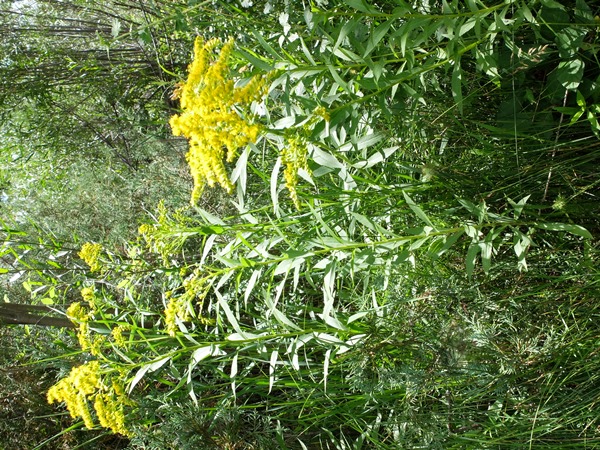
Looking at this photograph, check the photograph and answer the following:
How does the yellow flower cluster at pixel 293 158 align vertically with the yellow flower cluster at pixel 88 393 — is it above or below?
above

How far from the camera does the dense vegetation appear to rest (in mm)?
1145

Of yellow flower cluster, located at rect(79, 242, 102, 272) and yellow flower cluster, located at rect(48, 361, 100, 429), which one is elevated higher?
yellow flower cluster, located at rect(79, 242, 102, 272)

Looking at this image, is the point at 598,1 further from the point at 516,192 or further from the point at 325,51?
the point at 325,51

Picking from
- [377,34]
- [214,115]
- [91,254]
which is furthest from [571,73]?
[91,254]

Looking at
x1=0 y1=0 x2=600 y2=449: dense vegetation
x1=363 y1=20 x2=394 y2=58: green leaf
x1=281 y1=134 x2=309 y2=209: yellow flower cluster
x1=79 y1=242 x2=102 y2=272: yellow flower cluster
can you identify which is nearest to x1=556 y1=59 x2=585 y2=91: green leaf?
x1=0 y1=0 x2=600 y2=449: dense vegetation

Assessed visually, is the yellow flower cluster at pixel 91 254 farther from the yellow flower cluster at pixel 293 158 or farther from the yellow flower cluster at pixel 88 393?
the yellow flower cluster at pixel 293 158

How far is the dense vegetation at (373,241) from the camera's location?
1145mm

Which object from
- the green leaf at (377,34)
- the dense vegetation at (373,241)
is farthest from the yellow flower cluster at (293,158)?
the green leaf at (377,34)

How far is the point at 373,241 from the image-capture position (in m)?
1.35

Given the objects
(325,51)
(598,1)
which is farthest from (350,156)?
(598,1)

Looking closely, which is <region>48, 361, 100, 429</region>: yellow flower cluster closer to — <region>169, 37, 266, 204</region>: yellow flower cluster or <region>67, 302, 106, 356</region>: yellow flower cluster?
<region>67, 302, 106, 356</region>: yellow flower cluster

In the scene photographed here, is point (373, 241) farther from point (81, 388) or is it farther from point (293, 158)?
point (81, 388)

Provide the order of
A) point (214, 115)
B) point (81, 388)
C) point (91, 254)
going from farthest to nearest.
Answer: point (91, 254), point (81, 388), point (214, 115)

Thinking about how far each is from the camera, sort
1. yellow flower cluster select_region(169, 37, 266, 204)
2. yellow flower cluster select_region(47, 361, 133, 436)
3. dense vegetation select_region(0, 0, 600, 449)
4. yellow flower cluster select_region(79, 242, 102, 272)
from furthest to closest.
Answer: yellow flower cluster select_region(79, 242, 102, 272)
yellow flower cluster select_region(47, 361, 133, 436)
dense vegetation select_region(0, 0, 600, 449)
yellow flower cluster select_region(169, 37, 266, 204)
